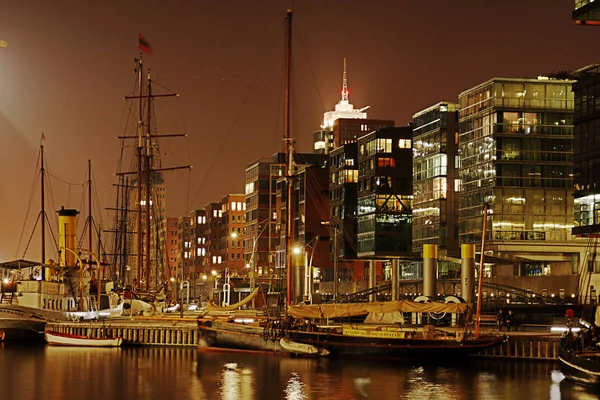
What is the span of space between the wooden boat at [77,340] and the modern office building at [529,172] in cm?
4752

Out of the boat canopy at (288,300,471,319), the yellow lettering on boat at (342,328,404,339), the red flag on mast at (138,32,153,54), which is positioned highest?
the red flag on mast at (138,32,153,54)

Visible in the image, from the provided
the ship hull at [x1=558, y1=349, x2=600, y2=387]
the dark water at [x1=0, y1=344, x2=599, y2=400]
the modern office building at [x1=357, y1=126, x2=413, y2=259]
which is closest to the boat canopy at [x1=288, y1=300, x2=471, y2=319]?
the dark water at [x1=0, y1=344, x2=599, y2=400]

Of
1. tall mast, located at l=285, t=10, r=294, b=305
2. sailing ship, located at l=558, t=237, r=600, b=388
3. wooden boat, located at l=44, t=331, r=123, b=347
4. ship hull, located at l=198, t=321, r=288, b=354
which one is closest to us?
sailing ship, located at l=558, t=237, r=600, b=388

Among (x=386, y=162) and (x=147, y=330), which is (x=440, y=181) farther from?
(x=147, y=330)

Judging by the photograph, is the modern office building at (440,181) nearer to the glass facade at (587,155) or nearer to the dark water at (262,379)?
the glass facade at (587,155)

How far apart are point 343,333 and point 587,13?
Result: 35016 millimetres

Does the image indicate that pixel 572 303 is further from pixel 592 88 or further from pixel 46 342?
pixel 46 342

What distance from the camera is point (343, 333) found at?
70.6 m

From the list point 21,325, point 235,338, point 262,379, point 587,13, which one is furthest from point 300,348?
point 587,13

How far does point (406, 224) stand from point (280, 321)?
243 ft

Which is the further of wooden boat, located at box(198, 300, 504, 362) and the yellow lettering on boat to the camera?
the yellow lettering on boat

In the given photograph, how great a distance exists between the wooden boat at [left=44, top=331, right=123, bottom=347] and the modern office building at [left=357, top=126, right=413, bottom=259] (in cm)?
6507

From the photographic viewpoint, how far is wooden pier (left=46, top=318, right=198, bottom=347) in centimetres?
8456

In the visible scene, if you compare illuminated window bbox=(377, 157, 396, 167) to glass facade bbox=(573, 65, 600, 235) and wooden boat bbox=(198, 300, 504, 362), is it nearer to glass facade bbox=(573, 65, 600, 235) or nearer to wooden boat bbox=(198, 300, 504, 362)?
glass facade bbox=(573, 65, 600, 235)
